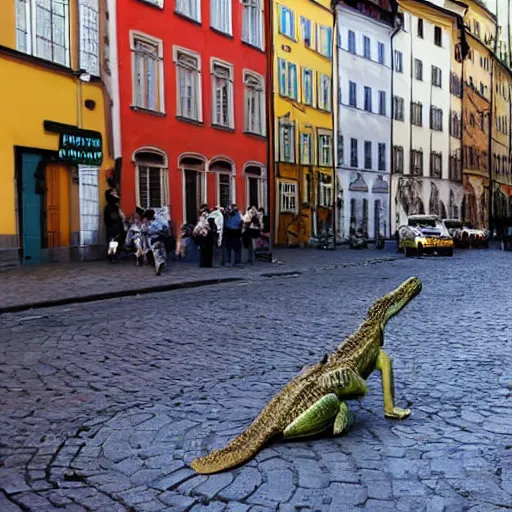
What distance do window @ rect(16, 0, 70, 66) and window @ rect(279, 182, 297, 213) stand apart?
50.7 feet

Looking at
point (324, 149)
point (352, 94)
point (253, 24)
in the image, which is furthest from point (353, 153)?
point (253, 24)

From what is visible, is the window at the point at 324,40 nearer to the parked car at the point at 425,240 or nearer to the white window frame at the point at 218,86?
the white window frame at the point at 218,86

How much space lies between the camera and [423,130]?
51.4 m

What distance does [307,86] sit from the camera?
37.6 meters

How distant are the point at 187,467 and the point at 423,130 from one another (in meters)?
49.7

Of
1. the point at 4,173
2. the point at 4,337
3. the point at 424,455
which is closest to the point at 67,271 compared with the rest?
the point at 4,173

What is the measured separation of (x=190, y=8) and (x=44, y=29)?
26.8 feet

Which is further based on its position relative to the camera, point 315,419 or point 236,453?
point 315,419

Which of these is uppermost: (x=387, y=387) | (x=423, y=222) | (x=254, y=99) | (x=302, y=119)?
(x=254, y=99)

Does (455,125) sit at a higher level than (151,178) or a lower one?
higher

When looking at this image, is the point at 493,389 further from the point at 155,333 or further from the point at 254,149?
the point at 254,149

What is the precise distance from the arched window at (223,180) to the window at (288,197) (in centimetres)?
542

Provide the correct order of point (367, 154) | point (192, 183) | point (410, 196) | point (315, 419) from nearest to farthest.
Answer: point (315, 419) → point (192, 183) → point (367, 154) → point (410, 196)

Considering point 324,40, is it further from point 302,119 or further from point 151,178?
point 151,178
